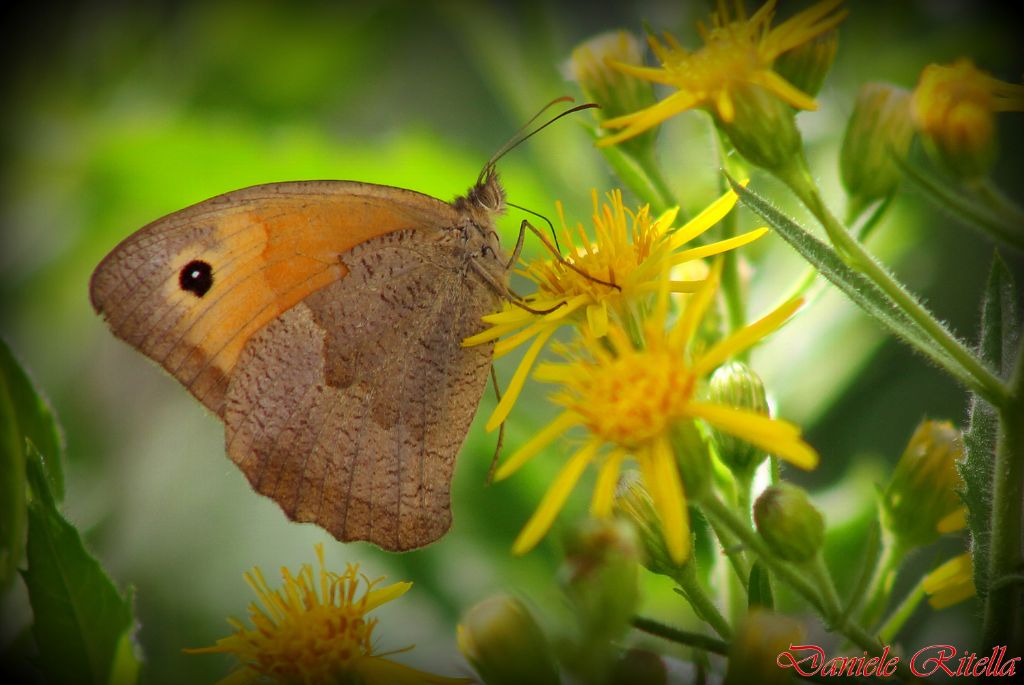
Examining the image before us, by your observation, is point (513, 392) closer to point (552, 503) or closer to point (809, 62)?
point (552, 503)

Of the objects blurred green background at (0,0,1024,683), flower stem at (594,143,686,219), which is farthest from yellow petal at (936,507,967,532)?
flower stem at (594,143,686,219)

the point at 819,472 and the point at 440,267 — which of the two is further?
the point at 819,472

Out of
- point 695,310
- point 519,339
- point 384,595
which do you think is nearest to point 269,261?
point 519,339

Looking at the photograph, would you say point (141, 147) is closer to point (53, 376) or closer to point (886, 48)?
point (53, 376)

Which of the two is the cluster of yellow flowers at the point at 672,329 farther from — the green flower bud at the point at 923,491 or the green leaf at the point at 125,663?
the green leaf at the point at 125,663

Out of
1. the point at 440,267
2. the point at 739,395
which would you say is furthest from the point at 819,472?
the point at 440,267

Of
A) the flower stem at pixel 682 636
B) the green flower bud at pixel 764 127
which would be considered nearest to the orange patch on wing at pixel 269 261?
the green flower bud at pixel 764 127
